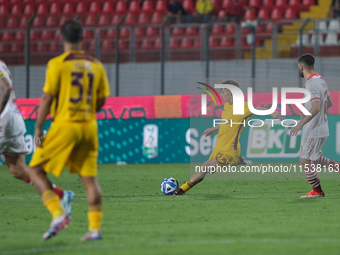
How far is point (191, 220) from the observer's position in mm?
6234

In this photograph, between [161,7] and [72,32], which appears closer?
[72,32]

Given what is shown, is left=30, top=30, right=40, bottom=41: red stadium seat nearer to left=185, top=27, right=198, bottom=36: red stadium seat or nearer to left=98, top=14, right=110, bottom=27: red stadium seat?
left=98, top=14, right=110, bottom=27: red stadium seat

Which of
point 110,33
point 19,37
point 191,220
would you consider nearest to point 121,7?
point 110,33

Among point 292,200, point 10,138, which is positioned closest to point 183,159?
point 292,200

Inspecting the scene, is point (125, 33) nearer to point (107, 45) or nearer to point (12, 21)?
point (107, 45)

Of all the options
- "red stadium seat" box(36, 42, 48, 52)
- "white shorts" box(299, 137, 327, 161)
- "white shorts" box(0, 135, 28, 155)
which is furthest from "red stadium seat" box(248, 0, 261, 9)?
"white shorts" box(0, 135, 28, 155)

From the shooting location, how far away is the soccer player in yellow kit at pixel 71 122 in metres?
4.87

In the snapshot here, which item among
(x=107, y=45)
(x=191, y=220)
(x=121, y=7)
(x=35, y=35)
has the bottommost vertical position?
(x=191, y=220)

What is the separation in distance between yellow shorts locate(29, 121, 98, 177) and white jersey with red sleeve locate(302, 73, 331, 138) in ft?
12.7

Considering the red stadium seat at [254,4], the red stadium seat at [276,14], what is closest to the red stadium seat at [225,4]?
the red stadium seat at [254,4]

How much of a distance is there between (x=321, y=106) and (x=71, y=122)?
4.34 meters

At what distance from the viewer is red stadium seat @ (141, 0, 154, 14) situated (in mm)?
20141

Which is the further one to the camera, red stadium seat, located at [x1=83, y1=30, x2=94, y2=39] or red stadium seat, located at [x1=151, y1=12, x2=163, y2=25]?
red stadium seat, located at [x1=151, y1=12, x2=163, y2=25]

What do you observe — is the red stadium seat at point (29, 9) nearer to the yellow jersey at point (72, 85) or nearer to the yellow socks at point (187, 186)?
the yellow socks at point (187, 186)
